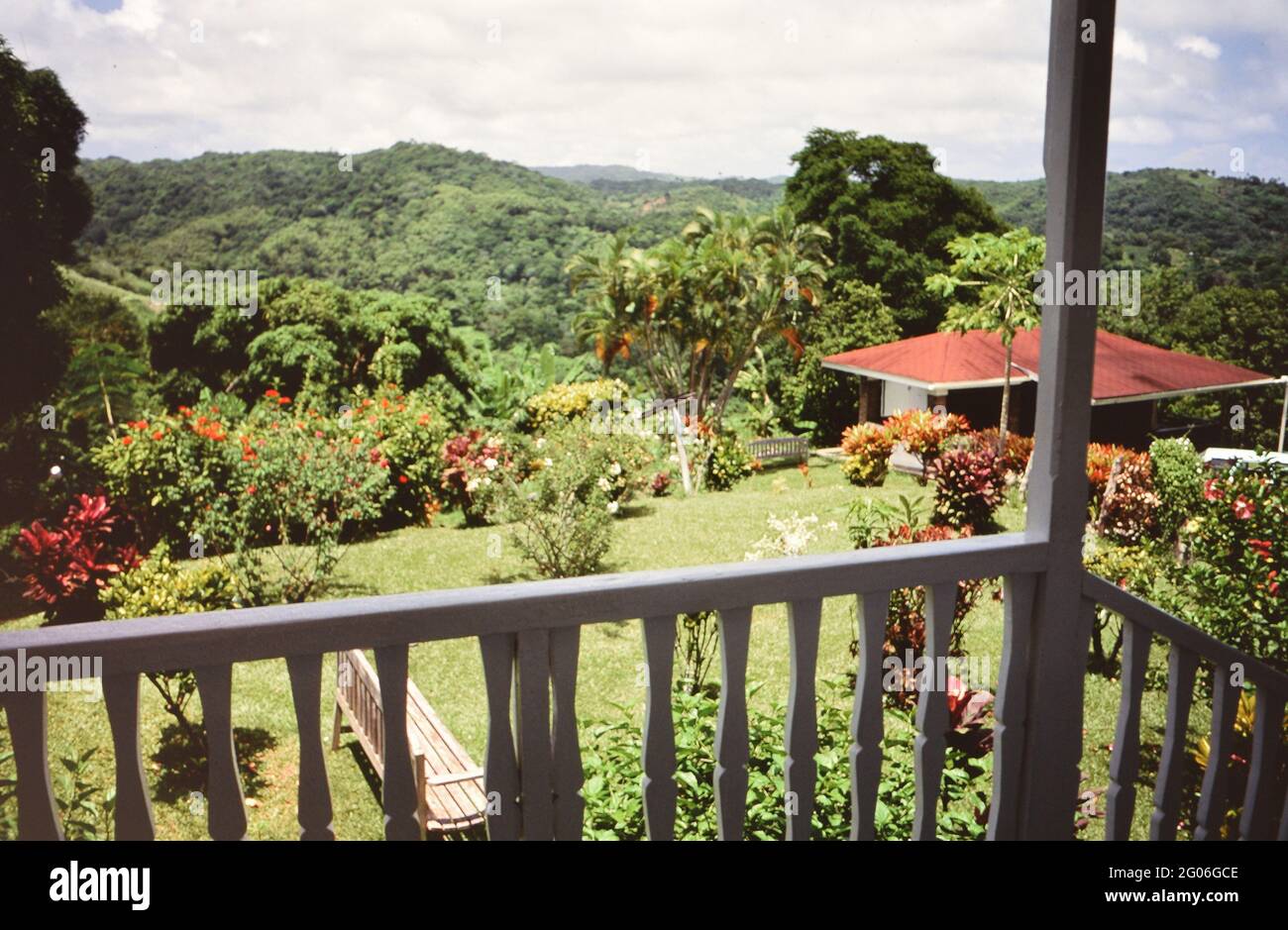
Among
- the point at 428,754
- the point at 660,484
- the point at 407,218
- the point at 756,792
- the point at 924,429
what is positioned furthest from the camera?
the point at 407,218

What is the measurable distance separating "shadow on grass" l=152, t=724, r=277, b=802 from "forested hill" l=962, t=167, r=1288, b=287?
486 cm

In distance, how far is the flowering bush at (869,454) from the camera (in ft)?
32.3

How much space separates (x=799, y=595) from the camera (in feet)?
4.13

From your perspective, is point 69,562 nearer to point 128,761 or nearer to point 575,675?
point 128,761

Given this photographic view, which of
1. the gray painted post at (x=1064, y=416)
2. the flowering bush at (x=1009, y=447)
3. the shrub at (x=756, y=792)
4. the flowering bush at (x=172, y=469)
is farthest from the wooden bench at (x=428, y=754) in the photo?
the flowering bush at (x=1009, y=447)

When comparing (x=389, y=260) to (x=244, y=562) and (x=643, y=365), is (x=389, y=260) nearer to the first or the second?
(x=643, y=365)

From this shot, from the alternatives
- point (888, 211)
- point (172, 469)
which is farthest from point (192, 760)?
point (888, 211)

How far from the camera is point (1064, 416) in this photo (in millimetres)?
1393

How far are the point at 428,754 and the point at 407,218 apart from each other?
45.8 feet

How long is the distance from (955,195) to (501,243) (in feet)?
24.6

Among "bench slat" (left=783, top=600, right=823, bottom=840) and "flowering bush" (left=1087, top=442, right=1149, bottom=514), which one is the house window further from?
"bench slat" (left=783, top=600, right=823, bottom=840)

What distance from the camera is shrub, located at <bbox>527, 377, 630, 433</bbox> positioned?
12070mm

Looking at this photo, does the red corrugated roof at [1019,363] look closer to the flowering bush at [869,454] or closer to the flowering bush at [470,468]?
the flowering bush at [869,454]
